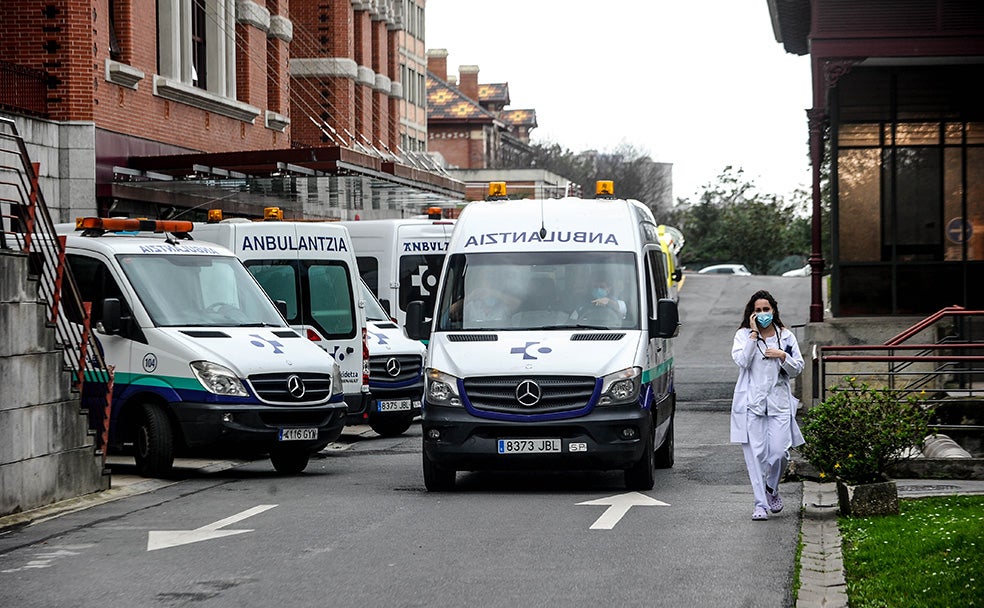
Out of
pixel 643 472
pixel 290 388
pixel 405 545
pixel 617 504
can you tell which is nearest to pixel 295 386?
pixel 290 388

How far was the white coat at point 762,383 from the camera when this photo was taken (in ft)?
39.1

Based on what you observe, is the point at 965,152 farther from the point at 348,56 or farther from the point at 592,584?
the point at 348,56

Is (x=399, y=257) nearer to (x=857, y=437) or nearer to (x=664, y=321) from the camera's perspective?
(x=664, y=321)

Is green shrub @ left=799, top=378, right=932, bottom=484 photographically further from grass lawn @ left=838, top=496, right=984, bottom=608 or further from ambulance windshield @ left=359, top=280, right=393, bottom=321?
ambulance windshield @ left=359, top=280, right=393, bottom=321

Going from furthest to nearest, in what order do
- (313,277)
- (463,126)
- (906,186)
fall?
(463,126) → (906,186) → (313,277)

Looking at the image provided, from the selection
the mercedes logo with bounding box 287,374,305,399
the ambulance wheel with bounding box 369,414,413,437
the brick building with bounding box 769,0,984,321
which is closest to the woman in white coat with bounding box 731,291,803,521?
the mercedes logo with bounding box 287,374,305,399

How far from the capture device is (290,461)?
52.2ft

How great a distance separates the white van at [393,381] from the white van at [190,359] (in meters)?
4.43

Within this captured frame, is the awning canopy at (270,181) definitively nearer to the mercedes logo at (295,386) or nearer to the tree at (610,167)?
the mercedes logo at (295,386)

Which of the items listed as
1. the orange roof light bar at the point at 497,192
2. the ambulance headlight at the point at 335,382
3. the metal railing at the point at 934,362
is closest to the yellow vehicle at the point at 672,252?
the metal railing at the point at 934,362

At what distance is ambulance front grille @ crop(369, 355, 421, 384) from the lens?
21.0m

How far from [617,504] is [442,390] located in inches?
70.9

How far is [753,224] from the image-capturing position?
82688 millimetres

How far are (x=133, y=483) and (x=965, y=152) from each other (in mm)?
15717
